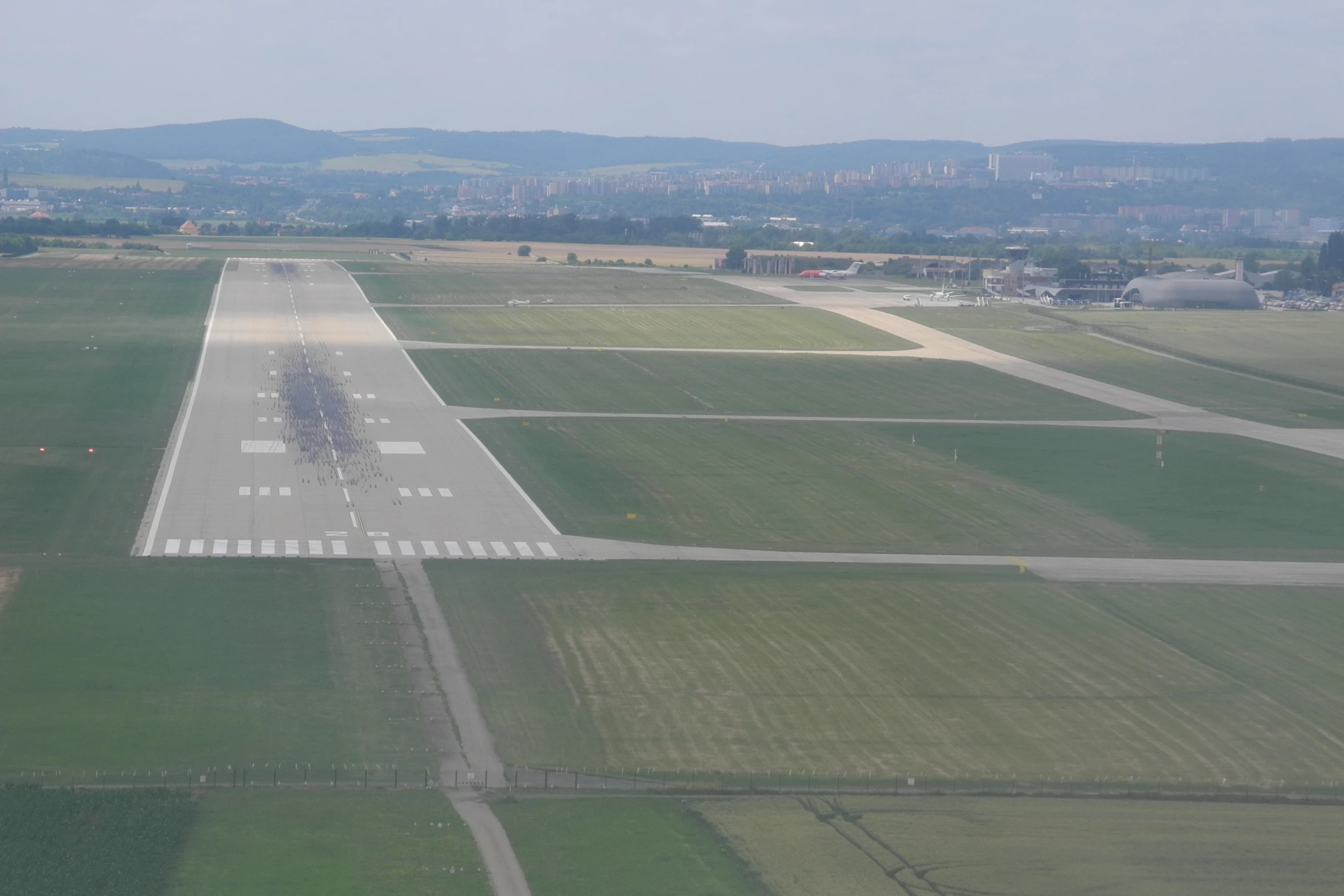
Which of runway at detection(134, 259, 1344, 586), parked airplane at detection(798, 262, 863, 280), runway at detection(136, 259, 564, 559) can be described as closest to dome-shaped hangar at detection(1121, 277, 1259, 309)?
parked airplane at detection(798, 262, 863, 280)

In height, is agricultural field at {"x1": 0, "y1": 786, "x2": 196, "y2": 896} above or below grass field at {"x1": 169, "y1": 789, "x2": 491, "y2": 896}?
above

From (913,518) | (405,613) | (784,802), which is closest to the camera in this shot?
(784,802)

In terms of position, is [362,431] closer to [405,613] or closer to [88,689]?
[405,613]

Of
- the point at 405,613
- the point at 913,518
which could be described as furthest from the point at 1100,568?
the point at 405,613

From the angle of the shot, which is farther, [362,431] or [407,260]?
[407,260]

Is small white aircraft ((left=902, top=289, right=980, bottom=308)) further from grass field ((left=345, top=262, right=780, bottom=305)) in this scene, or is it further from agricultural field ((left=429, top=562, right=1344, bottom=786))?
agricultural field ((left=429, top=562, right=1344, bottom=786))

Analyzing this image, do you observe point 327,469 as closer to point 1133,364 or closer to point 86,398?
point 86,398
